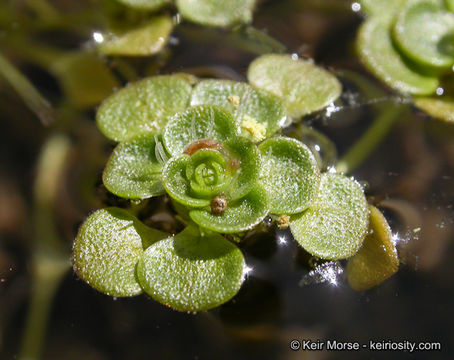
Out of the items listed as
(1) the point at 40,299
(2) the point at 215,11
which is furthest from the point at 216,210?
(2) the point at 215,11

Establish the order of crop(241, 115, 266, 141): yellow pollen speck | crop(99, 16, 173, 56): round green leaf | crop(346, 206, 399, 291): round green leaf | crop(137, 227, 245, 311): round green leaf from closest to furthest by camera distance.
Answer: crop(137, 227, 245, 311): round green leaf < crop(346, 206, 399, 291): round green leaf < crop(241, 115, 266, 141): yellow pollen speck < crop(99, 16, 173, 56): round green leaf

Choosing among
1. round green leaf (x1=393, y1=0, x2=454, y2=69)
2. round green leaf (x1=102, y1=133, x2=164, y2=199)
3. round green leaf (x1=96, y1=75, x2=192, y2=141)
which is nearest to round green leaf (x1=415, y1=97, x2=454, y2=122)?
round green leaf (x1=393, y1=0, x2=454, y2=69)

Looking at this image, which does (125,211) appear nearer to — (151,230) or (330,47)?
(151,230)

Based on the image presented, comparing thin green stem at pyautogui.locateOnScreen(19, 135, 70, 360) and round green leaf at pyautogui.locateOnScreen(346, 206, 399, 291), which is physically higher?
round green leaf at pyautogui.locateOnScreen(346, 206, 399, 291)

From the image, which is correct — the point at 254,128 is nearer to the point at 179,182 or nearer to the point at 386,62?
the point at 179,182

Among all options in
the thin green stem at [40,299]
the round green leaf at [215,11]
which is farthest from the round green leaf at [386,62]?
the thin green stem at [40,299]

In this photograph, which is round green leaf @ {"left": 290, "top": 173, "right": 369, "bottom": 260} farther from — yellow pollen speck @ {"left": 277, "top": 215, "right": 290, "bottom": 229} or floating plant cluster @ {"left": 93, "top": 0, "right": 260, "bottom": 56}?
floating plant cluster @ {"left": 93, "top": 0, "right": 260, "bottom": 56}
